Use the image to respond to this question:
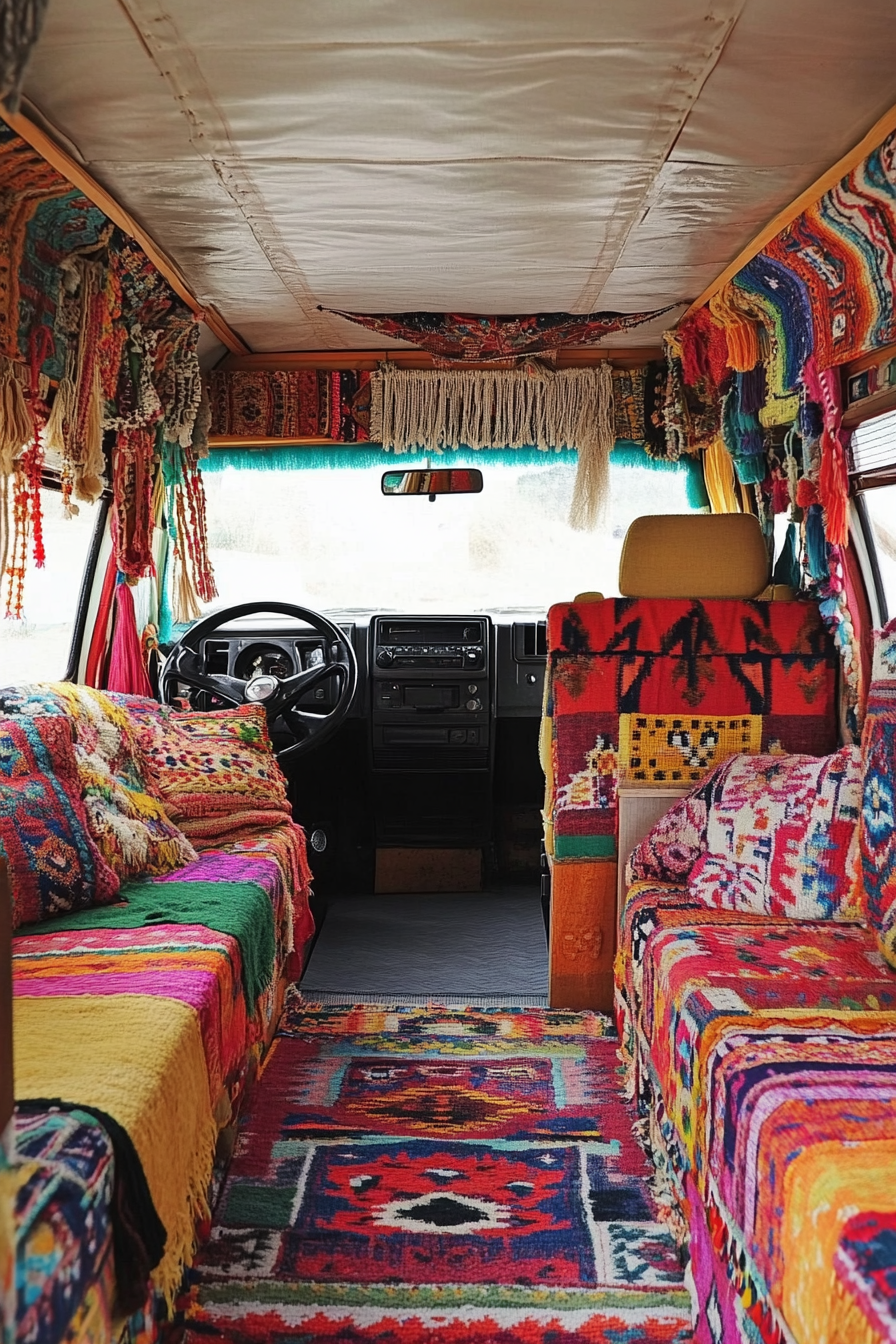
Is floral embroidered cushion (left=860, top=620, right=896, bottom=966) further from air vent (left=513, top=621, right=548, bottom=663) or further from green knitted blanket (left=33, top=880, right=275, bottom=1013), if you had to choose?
air vent (left=513, top=621, right=548, bottom=663)

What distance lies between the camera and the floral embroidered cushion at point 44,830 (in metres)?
2.51

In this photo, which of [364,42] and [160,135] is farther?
[160,135]

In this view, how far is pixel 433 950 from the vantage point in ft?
13.9

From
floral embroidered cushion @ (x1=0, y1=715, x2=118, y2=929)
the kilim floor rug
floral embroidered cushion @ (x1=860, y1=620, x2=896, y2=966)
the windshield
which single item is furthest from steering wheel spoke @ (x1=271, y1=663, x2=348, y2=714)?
floral embroidered cushion @ (x1=860, y1=620, x2=896, y2=966)

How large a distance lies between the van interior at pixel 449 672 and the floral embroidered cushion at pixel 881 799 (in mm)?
18

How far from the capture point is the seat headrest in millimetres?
3555

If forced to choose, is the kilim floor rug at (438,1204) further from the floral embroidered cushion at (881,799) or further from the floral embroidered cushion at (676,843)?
the floral embroidered cushion at (881,799)

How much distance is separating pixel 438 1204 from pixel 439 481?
307 centimetres

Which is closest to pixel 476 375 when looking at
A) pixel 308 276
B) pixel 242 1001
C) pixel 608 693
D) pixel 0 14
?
pixel 308 276

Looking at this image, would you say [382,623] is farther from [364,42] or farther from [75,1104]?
[75,1104]

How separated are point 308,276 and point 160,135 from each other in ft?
3.87

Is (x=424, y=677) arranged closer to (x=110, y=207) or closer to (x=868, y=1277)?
(x=110, y=207)

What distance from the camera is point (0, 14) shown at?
99 centimetres

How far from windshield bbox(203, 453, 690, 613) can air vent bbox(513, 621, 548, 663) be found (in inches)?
9.2
